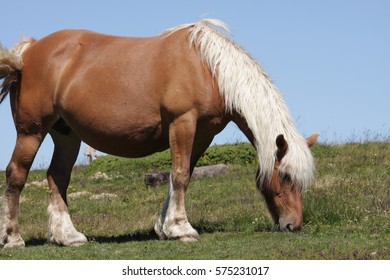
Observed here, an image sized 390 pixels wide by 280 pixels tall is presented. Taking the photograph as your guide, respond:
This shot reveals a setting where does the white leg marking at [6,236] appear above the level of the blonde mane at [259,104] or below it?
below

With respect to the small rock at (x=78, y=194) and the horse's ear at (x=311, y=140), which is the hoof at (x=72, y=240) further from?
the small rock at (x=78, y=194)

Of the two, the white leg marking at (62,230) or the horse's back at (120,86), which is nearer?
the horse's back at (120,86)

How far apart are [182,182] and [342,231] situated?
2111mm

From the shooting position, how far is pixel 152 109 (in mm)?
9430

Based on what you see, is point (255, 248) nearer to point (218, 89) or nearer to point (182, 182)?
point (182, 182)

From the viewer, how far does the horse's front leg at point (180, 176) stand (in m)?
9.12

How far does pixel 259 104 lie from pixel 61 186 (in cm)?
307

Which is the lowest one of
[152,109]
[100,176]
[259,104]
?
[100,176]

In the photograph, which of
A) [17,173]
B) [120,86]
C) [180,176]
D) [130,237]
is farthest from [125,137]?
[17,173]

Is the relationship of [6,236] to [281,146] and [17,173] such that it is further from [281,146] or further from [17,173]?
[281,146]

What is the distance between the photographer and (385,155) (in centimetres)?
1694

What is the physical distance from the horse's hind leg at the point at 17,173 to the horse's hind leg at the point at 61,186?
430mm

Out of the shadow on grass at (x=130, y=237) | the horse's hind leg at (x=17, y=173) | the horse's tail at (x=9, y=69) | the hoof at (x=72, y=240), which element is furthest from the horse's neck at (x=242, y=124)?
the horse's tail at (x=9, y=69)

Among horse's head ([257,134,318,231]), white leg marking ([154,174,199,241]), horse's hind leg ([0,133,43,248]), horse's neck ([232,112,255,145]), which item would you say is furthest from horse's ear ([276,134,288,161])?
horse's hind leg ([0,133,43,248])
